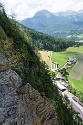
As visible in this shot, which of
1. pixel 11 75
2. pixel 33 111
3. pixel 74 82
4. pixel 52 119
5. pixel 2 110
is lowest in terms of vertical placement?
pixel 74 82

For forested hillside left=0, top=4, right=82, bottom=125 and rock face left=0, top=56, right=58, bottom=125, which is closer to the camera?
rock face left=0, top=56, right=58, bottom=125

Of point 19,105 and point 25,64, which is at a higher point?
point 19,105

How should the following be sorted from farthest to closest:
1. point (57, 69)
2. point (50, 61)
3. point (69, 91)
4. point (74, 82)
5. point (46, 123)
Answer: point (50, 61) → point (57, 69) → point (74, 82) → point (69, 91) → point (46, 123)

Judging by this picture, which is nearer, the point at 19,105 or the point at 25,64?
the point at 19,105

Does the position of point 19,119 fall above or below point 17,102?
below

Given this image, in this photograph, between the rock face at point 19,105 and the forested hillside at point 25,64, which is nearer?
the rock face at point 19,105

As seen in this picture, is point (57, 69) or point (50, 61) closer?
point (57, 69)

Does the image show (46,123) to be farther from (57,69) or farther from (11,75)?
(57,69)

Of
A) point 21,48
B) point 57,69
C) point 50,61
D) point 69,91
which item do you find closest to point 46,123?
point 21,48
